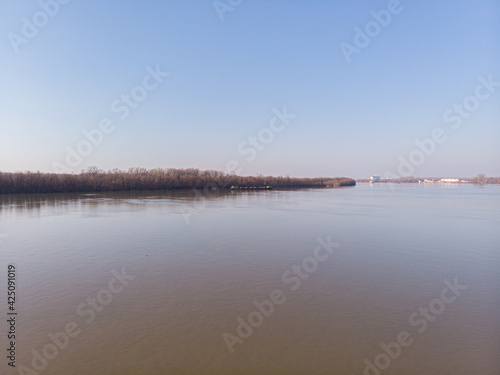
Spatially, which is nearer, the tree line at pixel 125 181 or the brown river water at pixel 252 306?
the brown river water at pixel 252 306

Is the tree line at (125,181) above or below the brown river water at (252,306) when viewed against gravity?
above

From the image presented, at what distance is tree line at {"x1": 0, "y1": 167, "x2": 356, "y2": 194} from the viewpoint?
44969 mm

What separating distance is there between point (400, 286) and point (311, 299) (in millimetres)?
2714

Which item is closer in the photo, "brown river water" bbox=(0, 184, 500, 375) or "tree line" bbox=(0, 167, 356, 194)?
"brown river water" bbox=(0, 184, 500, 375)

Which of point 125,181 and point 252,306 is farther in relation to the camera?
point 125,181

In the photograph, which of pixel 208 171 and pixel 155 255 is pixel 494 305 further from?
pixel 208 171

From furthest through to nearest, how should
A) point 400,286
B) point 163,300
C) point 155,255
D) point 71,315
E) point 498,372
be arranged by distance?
point 155,255
point 400,286
point 163,300
point 71,315
point 498,372

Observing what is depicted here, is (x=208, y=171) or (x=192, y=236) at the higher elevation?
(x=208, y=171)

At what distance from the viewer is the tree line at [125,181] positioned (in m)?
45.0

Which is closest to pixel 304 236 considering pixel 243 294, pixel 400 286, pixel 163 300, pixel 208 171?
pixel 400 286

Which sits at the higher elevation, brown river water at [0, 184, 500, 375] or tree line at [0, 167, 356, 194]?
tree line at [0, 167, 356, 194]

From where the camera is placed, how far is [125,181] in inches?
2255

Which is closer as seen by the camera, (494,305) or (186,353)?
(186,353)

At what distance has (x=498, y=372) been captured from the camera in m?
4.28
